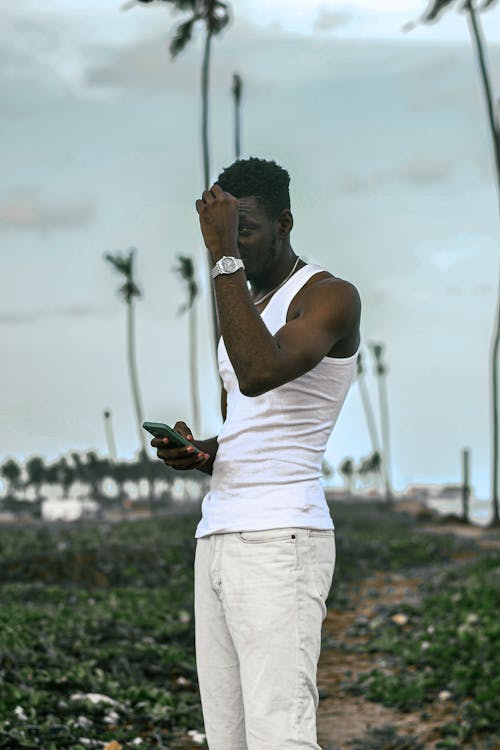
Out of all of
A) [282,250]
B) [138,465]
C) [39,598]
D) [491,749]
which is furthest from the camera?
[138,465]

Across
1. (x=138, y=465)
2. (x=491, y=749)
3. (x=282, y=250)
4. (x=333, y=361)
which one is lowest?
(x=138, y=465)

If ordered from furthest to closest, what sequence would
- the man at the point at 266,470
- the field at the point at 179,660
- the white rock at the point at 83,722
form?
1. the field at the point at 179,660
2. the white rock at the point at 83,722
3. the man at the point at 266,470

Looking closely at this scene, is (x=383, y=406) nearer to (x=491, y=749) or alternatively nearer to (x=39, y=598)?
(x=39, y=598)

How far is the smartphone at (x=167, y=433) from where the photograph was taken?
354 cm

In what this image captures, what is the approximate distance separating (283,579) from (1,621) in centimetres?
803

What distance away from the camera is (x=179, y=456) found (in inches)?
144

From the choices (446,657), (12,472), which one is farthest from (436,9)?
(12,472)

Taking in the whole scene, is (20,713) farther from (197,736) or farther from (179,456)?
(179,456)

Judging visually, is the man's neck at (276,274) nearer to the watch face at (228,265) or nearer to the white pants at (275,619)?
the watch face at (228,265)

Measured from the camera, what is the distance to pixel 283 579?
3.41 meters

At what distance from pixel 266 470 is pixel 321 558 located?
370 mm

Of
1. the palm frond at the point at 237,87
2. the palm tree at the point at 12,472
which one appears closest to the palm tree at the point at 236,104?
the palm frond at the point at 237,87

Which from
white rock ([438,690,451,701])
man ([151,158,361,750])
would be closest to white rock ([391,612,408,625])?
white rock ([438,690,451,701])

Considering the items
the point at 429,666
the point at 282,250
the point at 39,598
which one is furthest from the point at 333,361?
the point at 39,598
